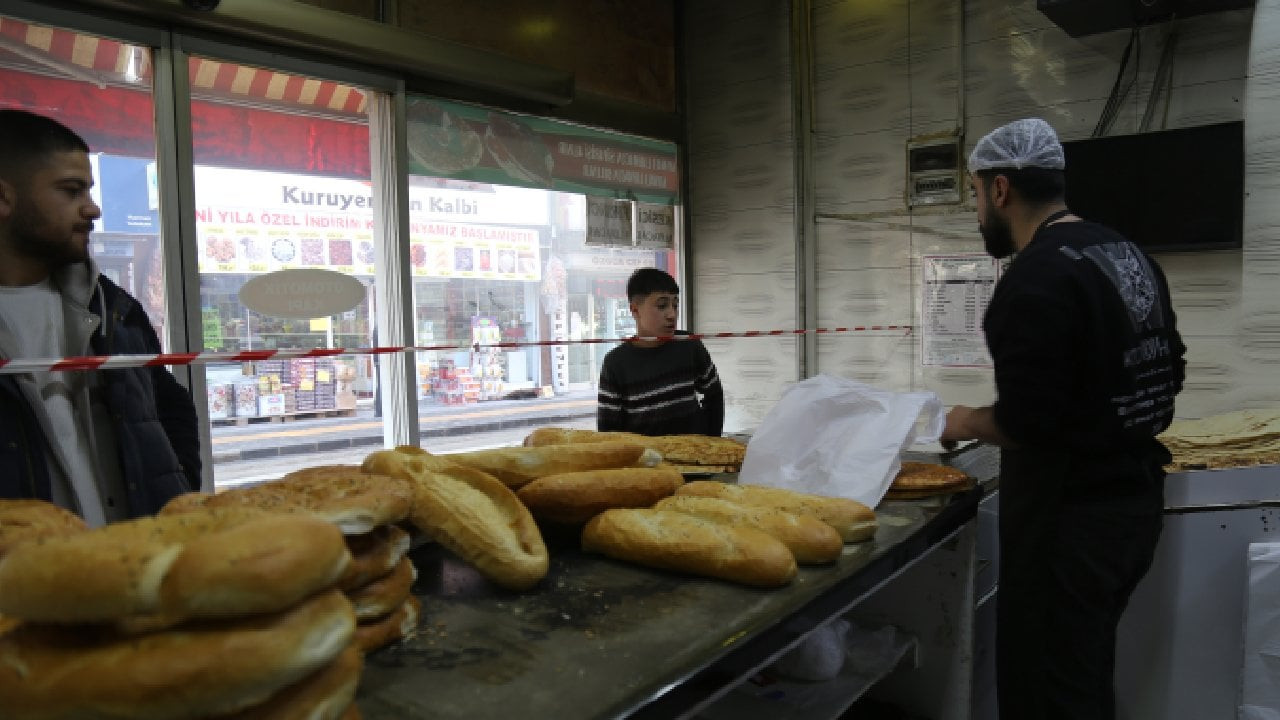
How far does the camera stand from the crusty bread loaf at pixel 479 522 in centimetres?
129

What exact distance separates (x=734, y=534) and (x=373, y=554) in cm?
64

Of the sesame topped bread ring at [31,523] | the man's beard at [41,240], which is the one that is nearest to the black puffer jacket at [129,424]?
the man's beard at [41,240]

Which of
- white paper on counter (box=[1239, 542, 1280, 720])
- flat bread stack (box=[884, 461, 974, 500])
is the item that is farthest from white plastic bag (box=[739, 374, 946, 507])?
white paper on counter (box=[1239, 542, 1280, 720])

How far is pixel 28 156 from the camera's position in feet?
6.23

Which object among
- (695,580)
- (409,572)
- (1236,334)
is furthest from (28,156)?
(1236,334)

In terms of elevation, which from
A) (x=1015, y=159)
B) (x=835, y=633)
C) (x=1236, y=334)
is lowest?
→ (x=835, y=633)

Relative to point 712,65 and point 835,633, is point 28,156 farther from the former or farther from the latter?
point 712,65

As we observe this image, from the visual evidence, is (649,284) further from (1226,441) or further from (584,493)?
(1226,441)

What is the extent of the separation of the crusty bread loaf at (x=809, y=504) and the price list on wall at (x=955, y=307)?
3.07 m

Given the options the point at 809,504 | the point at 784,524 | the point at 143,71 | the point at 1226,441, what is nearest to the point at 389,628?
the point at 784,524

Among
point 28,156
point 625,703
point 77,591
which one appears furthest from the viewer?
A: point 28,156

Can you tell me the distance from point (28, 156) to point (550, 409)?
3.08 metres

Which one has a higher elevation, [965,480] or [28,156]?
[28,156]

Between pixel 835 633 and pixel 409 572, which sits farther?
pixel 835 633
